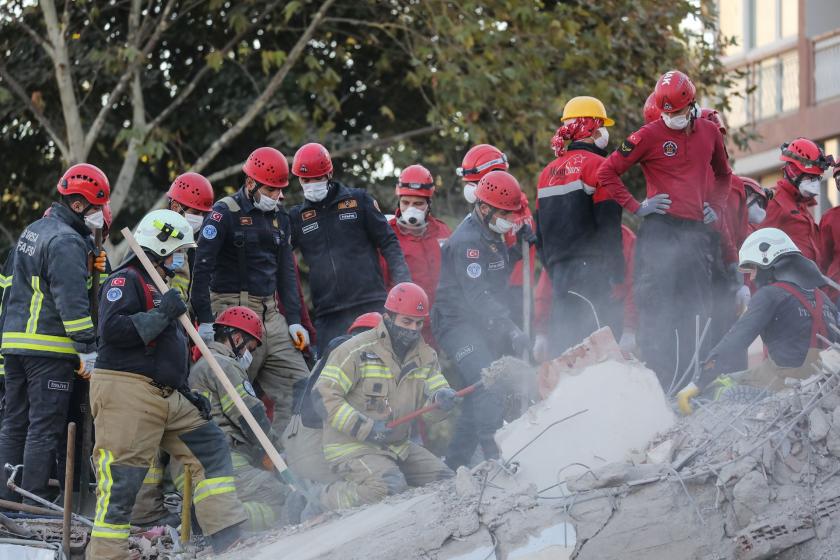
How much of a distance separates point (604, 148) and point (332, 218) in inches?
77.2

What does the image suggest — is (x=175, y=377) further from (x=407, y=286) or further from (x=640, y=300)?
(x=640, y=300)

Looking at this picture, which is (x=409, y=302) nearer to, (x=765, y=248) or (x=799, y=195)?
(x=765, y=248)

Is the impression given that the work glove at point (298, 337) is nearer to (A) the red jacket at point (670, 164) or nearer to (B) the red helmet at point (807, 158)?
(A) the red jacket at point (670, 164)

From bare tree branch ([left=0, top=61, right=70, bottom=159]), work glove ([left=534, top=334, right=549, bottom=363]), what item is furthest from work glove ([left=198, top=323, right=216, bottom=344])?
bare tree branch ([left=0, top=61, right=70, bottom=159])

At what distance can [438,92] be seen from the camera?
49.2 feet

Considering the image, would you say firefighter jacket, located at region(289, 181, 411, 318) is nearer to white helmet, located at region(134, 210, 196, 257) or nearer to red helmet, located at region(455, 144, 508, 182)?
red helmet, located at region(455, 144, 508, 182)

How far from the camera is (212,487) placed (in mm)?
8586

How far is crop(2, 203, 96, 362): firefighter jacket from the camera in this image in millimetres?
8961

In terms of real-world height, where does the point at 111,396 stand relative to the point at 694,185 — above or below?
below

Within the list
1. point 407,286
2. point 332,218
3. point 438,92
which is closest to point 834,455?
point 407,286

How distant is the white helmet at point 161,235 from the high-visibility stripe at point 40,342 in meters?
0.97

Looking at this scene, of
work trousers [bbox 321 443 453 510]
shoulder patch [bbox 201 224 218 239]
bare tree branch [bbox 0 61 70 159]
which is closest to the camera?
work trousers [bbox 321 443 453 510]

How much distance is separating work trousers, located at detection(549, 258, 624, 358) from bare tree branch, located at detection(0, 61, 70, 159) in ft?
23.3

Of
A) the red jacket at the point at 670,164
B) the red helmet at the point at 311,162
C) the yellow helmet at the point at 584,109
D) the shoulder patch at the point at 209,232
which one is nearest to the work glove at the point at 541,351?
the red jacket at the point at 670,164
